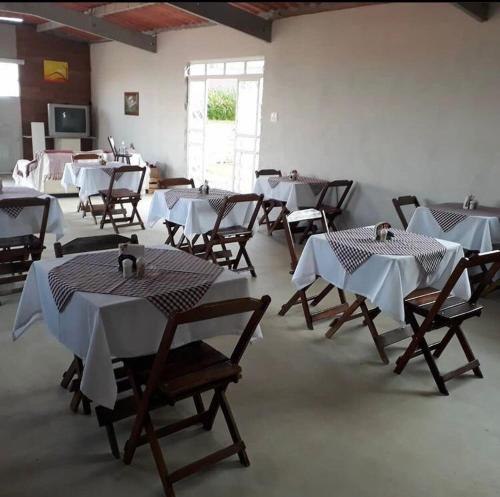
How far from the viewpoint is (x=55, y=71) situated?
34.0ft

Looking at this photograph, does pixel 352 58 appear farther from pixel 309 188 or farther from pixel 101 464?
pixel 101 464

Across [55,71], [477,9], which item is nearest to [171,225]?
[477,9]

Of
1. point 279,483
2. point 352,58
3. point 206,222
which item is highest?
point 352,58

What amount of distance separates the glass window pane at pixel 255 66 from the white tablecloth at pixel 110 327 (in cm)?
548

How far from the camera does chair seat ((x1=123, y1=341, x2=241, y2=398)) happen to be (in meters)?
1.80

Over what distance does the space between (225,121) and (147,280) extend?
6.16 m

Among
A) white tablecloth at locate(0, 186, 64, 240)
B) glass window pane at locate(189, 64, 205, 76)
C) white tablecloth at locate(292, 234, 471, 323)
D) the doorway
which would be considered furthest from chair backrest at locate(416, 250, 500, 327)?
glass window pane at locate(189, 64, 205, 76)

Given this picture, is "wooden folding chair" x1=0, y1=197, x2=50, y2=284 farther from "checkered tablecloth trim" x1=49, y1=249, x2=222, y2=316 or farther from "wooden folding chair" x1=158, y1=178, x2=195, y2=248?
"checkered tablecloth trim" x1=49, y1=249, x2=222, y2=316

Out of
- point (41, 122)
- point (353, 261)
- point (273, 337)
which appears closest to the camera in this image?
point (353, 261)

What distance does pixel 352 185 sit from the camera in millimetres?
5941

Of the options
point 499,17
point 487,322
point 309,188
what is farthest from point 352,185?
point 487,322

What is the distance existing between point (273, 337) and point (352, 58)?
12.8 feet

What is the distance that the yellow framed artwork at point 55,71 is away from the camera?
10281mm

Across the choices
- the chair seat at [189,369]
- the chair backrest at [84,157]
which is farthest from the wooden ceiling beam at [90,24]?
the chair seat at [189,369]
